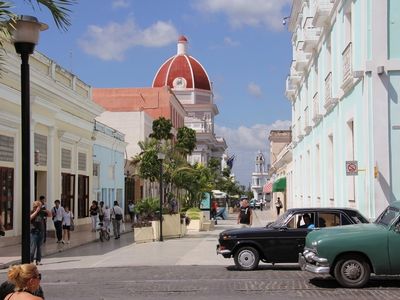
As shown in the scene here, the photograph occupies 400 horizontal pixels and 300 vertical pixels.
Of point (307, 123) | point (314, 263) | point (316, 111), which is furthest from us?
point (307, 123)

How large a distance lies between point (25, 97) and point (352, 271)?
678cm

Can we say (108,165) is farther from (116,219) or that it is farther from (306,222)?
(306,222)

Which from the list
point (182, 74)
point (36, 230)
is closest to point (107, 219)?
point (36, 230)

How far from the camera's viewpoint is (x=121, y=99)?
238 feet

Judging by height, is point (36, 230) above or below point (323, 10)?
below

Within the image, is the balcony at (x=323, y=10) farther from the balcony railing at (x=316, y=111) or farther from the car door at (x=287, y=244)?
the car door at (x=287, y=244)

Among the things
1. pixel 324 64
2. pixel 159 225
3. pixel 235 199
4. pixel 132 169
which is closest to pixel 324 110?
pixel 324 64

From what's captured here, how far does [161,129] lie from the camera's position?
6041 centimetres

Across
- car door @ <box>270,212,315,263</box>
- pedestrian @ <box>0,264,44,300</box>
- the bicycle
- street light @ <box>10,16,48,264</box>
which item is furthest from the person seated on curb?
the bicycle

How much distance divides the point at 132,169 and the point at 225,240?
124 feet

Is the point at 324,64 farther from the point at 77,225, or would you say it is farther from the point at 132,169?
the point at 132,169

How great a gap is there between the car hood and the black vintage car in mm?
2145

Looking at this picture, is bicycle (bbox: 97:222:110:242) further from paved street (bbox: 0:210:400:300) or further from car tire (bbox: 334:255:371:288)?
car tire (bbox: 334:255:371:288)

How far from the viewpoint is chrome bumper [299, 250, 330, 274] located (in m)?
12.8
